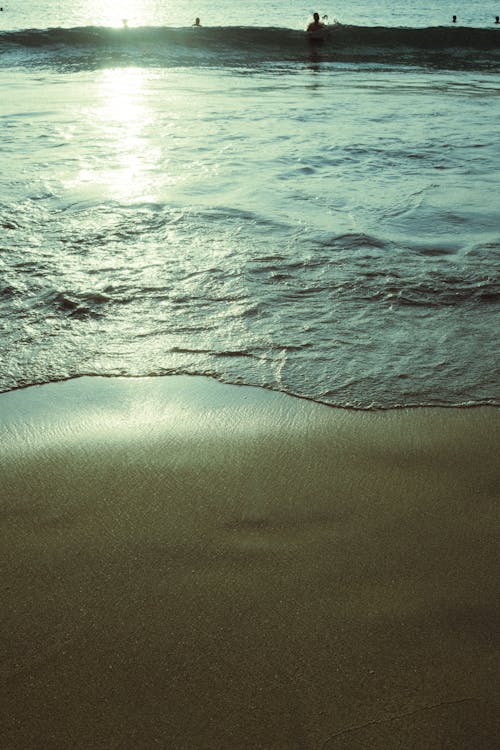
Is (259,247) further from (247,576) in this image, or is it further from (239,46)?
(239,46)

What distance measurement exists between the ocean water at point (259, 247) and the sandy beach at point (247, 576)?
0.40 meters

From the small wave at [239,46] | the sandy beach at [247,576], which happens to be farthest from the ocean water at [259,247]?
the small wave at [239,46]

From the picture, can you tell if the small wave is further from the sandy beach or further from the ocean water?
the sandy beach

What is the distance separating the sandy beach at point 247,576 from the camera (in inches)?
55.4

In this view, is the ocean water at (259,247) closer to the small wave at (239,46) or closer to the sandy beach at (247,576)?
the sandy beach at (247,576)

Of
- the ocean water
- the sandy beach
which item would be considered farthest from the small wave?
the sandy beach

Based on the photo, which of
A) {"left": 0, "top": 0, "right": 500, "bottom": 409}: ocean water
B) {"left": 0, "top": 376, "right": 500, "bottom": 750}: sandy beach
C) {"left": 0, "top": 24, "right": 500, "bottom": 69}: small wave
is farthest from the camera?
{"left": 0, "top": 24, "right": 500, "bottom": 69}: small wave

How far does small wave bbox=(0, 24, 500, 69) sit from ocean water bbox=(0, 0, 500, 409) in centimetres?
1073

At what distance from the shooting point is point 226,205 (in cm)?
526

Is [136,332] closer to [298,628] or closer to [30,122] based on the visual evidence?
[298,628]

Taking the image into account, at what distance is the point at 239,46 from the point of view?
23.1 meters

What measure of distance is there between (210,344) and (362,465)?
113 centimetres

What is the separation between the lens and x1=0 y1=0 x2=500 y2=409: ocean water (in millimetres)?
2955

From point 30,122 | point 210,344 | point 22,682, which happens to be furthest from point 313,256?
point 30,122
